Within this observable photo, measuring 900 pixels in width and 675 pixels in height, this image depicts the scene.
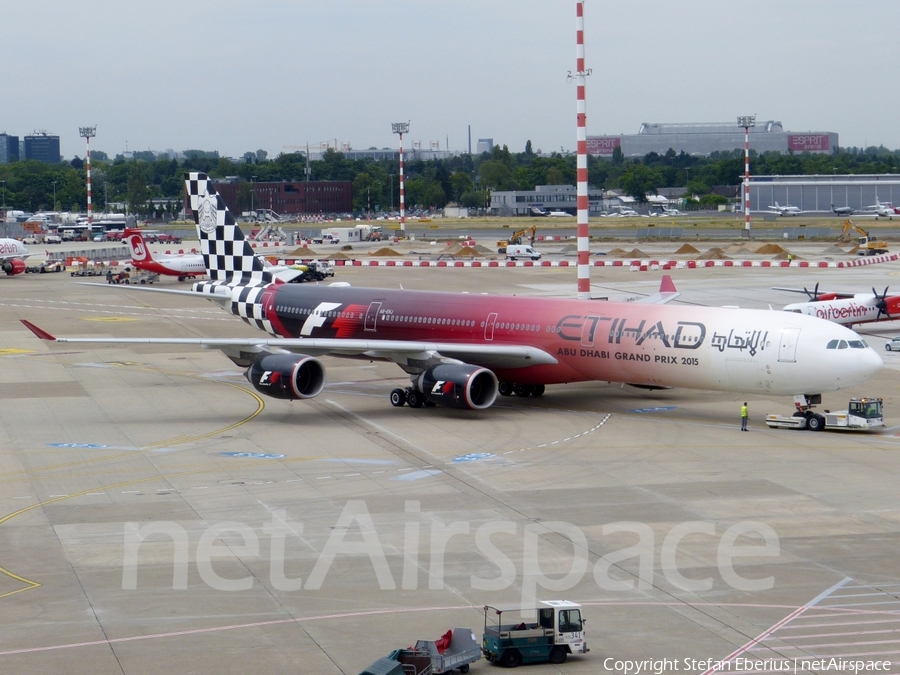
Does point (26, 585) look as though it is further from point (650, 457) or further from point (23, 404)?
point (23, 404)

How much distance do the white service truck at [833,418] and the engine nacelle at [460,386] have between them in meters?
9.23

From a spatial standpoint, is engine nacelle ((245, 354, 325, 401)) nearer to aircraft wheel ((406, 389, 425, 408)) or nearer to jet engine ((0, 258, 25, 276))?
aircraft wheel ((406, 389, 425, 408))

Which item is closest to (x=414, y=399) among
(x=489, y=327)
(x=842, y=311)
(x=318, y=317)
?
(x=489, y=327)

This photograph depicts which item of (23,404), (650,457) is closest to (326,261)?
(23,404)

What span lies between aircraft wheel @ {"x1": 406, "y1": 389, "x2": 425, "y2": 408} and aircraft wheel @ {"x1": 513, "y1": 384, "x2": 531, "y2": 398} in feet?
12.8

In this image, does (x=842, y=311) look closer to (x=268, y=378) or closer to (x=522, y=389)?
(x=522, y=389)

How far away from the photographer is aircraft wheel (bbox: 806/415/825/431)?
36.8 meters

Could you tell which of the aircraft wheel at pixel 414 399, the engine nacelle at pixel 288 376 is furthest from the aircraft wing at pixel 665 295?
the engine nacelle at pixel 288 376

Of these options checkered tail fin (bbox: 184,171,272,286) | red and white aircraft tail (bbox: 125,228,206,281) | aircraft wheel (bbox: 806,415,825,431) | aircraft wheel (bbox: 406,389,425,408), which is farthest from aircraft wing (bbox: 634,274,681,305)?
red and white aircraft tail (bbox: 125,228,206,281)

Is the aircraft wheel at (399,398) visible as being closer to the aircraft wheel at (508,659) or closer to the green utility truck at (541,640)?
the green utility truck at (541,640)

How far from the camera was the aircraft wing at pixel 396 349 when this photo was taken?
A: 40.5 m

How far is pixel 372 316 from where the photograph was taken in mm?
45438

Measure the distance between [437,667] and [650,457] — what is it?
17327mm

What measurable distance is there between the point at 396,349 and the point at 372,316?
5.16 meters
